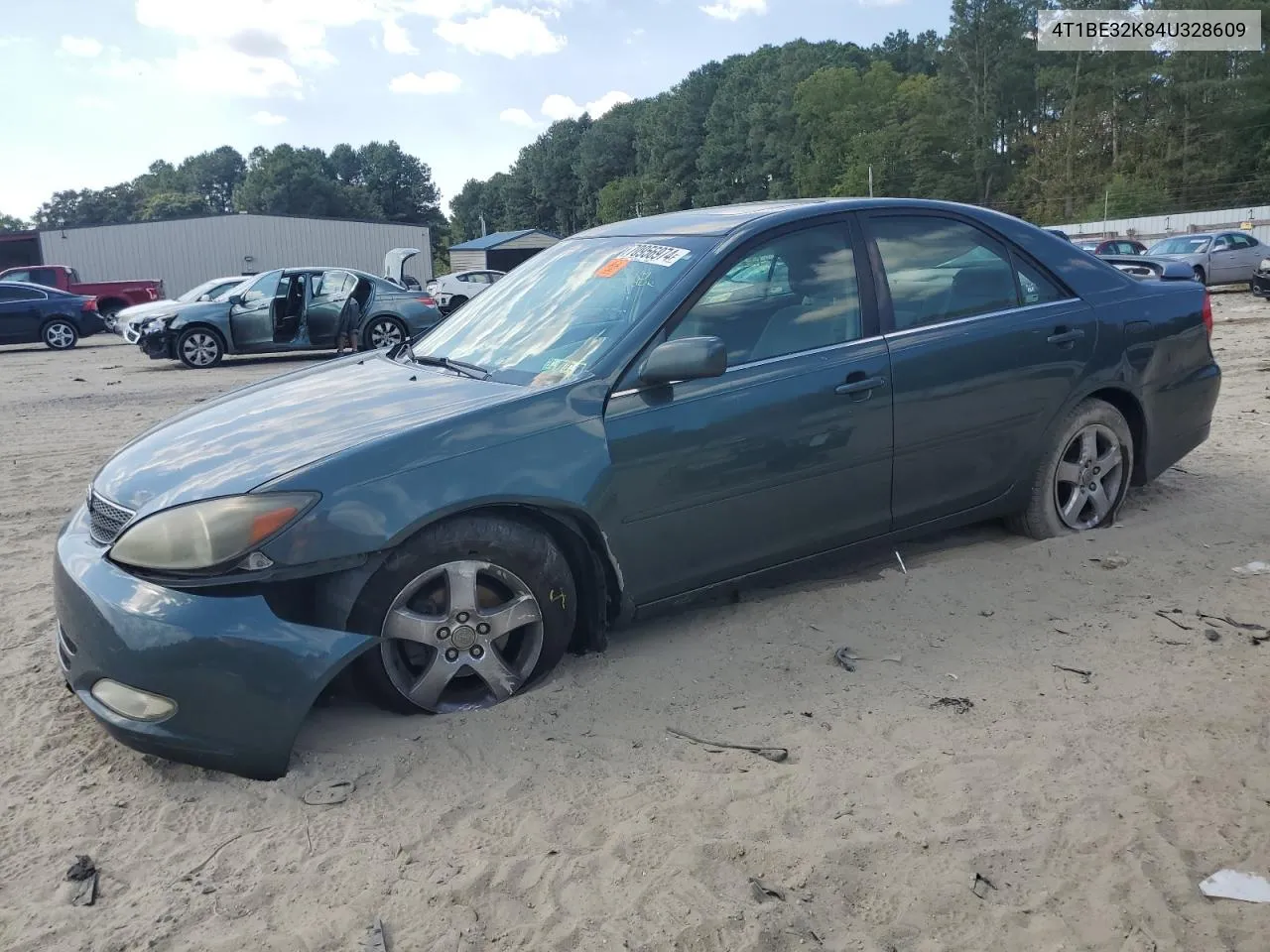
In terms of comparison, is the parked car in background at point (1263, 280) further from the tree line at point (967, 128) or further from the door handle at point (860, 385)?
the tree line at point (967, 128)

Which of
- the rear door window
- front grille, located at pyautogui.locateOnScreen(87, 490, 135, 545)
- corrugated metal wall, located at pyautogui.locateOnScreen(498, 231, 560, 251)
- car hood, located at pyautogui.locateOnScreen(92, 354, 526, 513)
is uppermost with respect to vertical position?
corrugated metal wall, located at pyautogui.locateOnScreen(498, 231, 560, 251)

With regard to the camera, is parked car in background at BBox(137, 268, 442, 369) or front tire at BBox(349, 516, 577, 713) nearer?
front tire at BBox(349, 516, 577, 713)

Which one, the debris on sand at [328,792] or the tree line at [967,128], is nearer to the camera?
the debris on sand at [328,792]

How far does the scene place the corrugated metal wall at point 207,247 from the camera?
1533 inches

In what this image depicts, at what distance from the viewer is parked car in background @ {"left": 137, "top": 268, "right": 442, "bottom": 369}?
587 inches

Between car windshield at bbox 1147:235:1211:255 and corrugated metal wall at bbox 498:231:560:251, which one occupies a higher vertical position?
corrugated metal wall at bbox 498:231:560:251

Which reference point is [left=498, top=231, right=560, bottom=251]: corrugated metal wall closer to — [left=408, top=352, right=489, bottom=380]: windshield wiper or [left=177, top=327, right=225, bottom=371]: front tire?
[left=177, top=327, right=225, bottom=371]: front tire

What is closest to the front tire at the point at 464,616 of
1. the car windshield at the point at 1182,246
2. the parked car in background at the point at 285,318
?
the parked car in background at the point at 285,318

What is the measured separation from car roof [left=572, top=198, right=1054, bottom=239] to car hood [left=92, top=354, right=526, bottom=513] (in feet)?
3.43

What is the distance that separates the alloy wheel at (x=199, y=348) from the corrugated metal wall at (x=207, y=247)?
2547cm

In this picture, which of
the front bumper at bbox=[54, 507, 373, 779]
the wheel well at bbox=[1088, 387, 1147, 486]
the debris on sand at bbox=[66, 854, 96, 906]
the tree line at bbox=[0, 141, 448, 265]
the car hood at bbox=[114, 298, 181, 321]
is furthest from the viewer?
the tree line at bbox=[0, 141, 448, 265]

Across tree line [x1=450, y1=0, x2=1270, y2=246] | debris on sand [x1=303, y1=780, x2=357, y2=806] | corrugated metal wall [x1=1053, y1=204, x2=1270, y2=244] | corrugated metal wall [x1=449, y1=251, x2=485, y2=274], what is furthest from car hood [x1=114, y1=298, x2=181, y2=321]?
tree line [x1=450, y1=0, x2=1270, y2=246]

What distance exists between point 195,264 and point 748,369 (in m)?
42.4

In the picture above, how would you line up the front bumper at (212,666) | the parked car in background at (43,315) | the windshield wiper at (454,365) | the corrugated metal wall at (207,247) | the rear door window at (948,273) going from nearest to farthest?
the front bumper at (212,666) → the windshield wiper at (454,365) → the rear door window at (948,273) → the parked car in background at (43,315) → the corrugated metal wall at (207,247)
